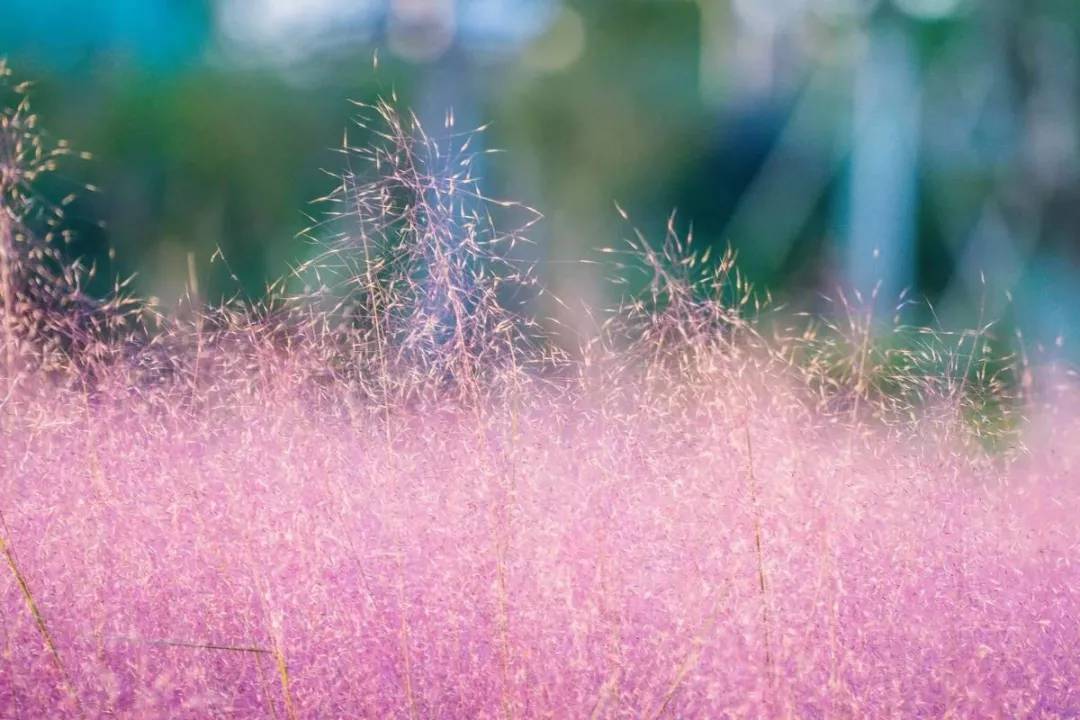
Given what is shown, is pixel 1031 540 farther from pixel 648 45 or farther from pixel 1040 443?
pixel 648 45

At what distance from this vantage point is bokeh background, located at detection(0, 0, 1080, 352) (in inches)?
296

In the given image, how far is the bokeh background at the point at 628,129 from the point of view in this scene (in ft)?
24.6

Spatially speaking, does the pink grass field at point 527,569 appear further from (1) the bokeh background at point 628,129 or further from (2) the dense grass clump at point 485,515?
(1) the bokeh background at point 628,129

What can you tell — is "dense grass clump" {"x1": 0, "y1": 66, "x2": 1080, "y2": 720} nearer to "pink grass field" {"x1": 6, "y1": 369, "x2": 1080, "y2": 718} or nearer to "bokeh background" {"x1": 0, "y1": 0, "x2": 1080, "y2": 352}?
"pink grass field" {"x1": 6, "y1": 369, "x2": 1080, "y2": 718}

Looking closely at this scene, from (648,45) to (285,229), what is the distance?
9.53 ft

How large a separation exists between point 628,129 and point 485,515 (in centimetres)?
650

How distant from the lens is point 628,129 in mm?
8047

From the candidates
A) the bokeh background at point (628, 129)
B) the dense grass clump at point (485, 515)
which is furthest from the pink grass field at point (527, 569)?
the bokeh background at point (628, 129)

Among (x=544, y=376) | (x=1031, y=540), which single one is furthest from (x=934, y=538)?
(x=544, y=376)

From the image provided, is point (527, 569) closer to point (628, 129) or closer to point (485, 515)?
point (485, 515)

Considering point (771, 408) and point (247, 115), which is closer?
point (771, 408)

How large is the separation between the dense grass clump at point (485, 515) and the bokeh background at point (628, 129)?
539 cm

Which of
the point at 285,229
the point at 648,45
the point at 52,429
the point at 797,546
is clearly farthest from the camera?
the point at 648,45

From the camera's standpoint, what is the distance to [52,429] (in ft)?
6.70
